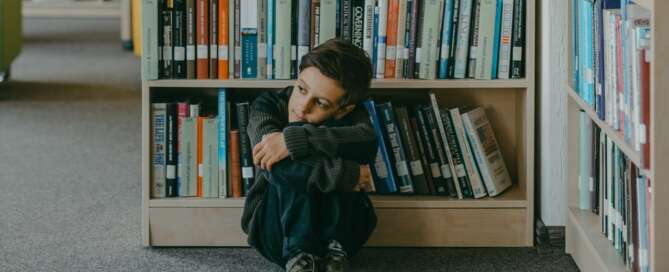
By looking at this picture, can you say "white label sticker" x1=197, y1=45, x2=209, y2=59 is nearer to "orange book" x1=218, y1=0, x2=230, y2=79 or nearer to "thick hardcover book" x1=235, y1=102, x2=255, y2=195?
"orange book" x1=218, y1=0, x2=230, y2=79

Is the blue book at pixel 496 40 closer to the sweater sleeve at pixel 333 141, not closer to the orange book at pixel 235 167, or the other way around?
the sweater sleeve at pixel 333 141

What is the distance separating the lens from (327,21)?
2.61 m

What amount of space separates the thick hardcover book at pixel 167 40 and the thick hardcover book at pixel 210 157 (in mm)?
155

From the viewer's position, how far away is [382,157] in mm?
2682

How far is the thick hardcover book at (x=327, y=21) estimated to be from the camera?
261 cm

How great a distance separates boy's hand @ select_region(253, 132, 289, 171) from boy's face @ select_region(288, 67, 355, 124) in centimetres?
8

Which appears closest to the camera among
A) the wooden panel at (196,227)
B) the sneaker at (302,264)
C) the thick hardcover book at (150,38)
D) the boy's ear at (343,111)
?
the sneaker at (302,264)

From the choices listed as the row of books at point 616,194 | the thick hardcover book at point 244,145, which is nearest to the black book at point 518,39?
the row of books at point 616,194

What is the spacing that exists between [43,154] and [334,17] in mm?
1664

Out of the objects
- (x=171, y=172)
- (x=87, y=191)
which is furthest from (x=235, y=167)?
(x=87, y=191)

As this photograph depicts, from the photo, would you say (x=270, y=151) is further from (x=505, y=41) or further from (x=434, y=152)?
(x=505, y=41)

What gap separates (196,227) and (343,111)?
0.52 meters

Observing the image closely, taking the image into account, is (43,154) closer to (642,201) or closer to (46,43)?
(642,201)

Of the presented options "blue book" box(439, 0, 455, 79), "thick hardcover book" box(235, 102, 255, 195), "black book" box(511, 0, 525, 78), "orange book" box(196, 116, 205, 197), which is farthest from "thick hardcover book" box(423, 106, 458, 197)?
"orange book" box(196, 116, 205, 197)
